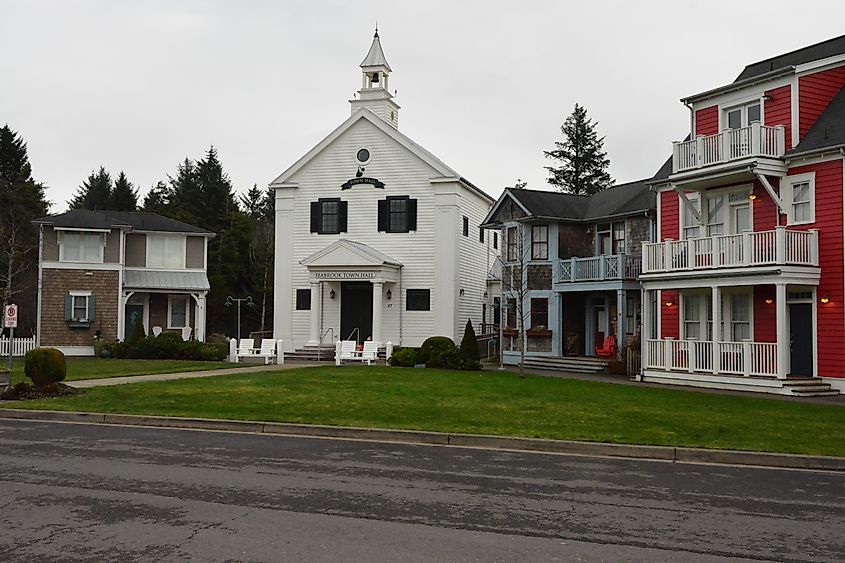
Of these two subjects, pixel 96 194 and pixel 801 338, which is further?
pixel 96 194

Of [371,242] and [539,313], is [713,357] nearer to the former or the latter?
[539,313]

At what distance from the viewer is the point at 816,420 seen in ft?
53.0

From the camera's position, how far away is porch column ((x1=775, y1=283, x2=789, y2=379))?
2312 cm

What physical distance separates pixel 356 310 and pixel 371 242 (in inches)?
115

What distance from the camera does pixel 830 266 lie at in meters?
23.5

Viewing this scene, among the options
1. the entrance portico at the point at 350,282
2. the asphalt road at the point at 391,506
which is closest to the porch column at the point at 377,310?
the entrance portico at the point at 350,282

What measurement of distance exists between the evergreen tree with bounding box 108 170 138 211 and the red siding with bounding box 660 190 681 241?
60.4 metres

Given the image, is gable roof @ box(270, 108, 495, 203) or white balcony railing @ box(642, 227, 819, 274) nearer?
white balcony railing @ box(642, 227, 819, 274)

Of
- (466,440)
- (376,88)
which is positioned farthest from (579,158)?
(466,440)

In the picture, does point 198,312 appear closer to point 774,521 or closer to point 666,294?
point 666,294

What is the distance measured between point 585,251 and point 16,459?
26250 millimetres

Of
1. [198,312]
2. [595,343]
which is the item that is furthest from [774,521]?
[198,312]

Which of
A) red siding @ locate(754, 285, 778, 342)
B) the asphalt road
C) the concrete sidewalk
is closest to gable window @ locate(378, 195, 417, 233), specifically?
the concrete sidewalk

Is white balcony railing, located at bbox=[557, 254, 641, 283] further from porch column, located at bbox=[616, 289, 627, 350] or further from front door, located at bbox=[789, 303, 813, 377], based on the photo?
front door, located at bbox=[789, 303, 813, 377]
